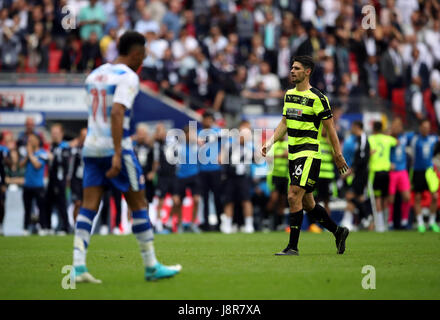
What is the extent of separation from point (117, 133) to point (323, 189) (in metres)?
11.9

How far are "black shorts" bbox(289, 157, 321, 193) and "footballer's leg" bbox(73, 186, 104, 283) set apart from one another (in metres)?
3.58

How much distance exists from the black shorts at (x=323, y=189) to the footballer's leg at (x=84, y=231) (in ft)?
37.7

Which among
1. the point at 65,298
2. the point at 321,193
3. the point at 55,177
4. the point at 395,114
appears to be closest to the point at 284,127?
the point at 65,298

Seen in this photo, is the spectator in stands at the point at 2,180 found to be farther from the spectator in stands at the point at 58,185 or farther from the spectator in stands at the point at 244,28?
the spectator in stands at the point at 244,28

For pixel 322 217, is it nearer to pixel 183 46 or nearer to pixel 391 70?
pixel 183 46

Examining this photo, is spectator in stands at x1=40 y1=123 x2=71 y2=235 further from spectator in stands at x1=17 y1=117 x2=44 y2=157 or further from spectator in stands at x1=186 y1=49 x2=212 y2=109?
spectator in stands at x1=186 y1=49 x2=212 y2=109

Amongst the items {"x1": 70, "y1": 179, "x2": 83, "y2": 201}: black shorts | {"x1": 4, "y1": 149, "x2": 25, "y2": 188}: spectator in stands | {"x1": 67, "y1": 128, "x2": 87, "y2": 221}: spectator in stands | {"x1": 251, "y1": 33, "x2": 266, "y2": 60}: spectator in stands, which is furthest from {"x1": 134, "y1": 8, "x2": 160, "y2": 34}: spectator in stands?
{"x1": 70, "y1": 179, "x2": 83, "y2": 201}: black shorts

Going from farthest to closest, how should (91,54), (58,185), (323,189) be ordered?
1. (91,54)
2. (58,185)
3. (323,189)


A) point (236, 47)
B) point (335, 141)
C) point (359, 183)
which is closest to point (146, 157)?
point (359, 183)

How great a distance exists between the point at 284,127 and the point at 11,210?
987 cm

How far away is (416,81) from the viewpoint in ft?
82.9

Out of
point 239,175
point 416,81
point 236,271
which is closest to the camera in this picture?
point 236,271

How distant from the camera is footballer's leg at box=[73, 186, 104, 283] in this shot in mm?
8078
